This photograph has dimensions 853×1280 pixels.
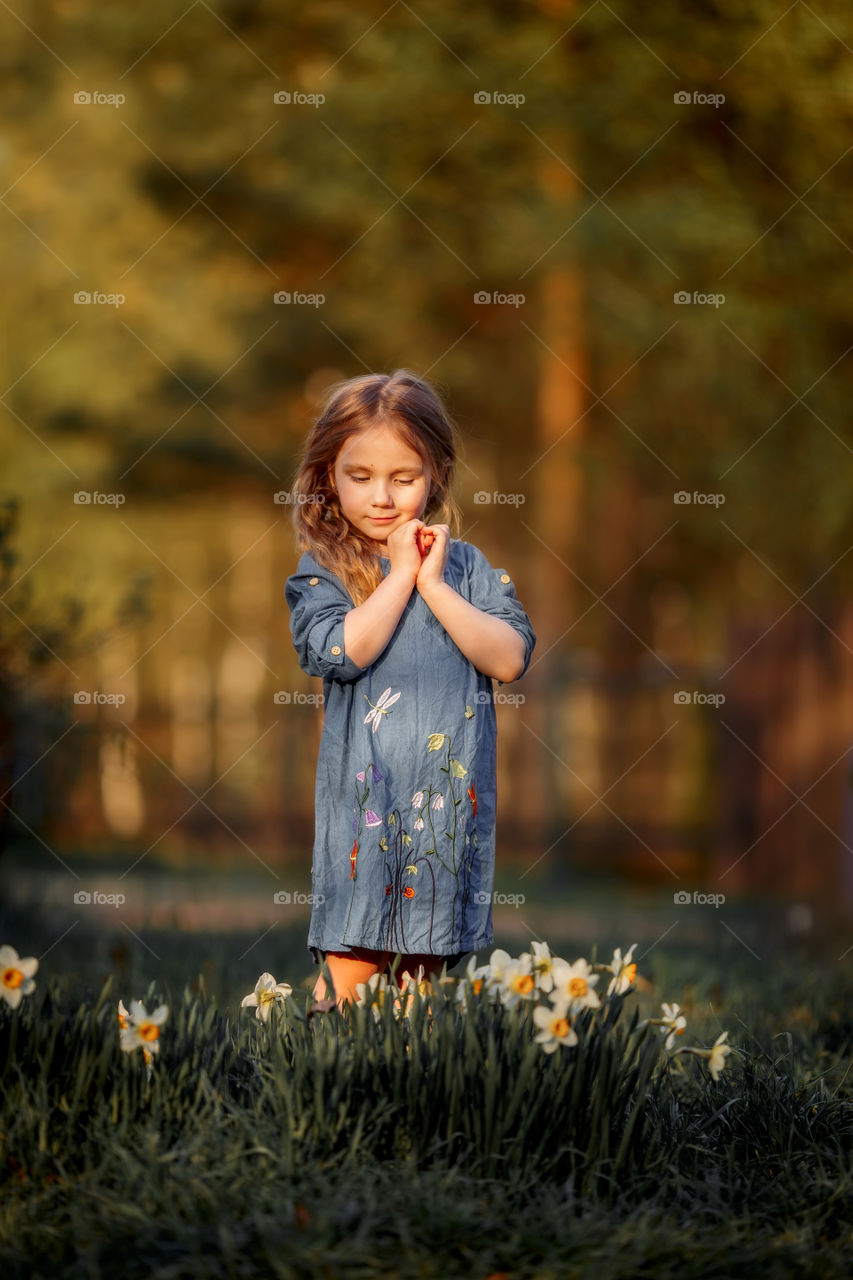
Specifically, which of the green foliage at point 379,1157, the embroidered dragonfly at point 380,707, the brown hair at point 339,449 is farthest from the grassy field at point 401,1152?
→ the brown hair at point 339,449

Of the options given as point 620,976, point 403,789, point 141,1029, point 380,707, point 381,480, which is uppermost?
point 381,480

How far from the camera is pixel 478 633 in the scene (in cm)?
272

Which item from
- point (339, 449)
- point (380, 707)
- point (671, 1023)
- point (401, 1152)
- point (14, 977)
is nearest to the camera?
point (401, 1152)

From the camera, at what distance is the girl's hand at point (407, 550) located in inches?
107

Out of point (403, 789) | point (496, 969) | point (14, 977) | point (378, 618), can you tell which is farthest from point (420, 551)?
point (14, 977)

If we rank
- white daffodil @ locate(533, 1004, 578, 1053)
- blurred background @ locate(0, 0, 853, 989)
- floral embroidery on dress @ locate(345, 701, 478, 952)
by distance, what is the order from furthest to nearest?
blurred background @ locate(0, 0, 853, 989) < floral embroidery on dress @ locate(345, 701, 478, 952) < white daffodil @ locate(533, 1004, 578, 1053)

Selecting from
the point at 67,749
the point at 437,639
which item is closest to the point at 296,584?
the point at 437,639

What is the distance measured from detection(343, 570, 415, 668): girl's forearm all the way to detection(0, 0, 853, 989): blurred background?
286 cm

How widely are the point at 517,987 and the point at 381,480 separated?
1036mm

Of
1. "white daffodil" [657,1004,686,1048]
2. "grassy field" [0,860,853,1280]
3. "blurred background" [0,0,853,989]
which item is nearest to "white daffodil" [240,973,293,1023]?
"grassy field" [0,860,853,1280]

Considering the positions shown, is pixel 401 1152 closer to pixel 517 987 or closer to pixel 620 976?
pixel 517 987

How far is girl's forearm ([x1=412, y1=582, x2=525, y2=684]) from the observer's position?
2701mm

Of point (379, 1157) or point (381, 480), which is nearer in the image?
point (379, 1157)

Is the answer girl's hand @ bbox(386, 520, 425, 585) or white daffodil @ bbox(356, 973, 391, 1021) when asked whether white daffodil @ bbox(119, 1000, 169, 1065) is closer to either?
white daffodil @ bbox(356, 973, 391, 1021)
